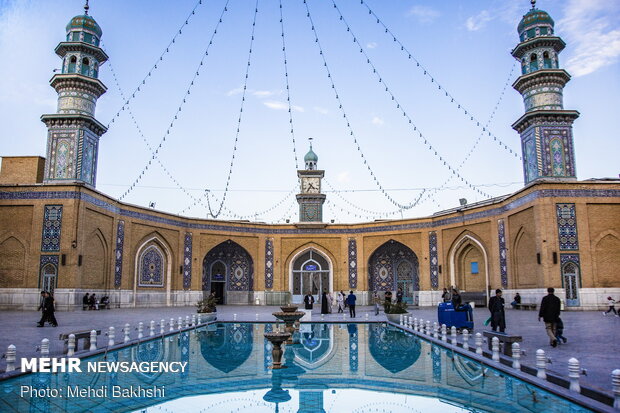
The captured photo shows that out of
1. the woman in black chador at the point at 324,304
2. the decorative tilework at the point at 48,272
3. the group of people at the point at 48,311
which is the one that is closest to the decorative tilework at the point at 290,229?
the decorative tilework at the point at 48,272

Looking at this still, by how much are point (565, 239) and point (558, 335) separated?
32.8ft

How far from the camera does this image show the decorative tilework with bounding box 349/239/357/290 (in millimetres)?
25938

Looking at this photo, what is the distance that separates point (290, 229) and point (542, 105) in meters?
13.3

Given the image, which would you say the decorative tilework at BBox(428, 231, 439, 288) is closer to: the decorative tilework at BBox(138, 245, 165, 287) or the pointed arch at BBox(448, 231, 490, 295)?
the pointed arch at BBox(448, 231, 490, 295)

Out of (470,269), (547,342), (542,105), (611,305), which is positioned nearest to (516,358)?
(547,342)

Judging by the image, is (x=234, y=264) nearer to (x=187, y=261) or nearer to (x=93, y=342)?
(x=187, y=261)

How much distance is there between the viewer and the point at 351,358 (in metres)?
7.83

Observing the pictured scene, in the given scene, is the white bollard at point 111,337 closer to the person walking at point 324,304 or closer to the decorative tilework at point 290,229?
the person walking at point 324,304

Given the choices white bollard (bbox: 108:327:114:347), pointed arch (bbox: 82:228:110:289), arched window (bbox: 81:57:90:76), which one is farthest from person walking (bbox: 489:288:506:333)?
arched window (bbox: 81:57:90:76)

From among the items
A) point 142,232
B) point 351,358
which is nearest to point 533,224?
point 351,358

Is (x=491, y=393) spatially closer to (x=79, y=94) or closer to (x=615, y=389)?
(x=615, y=389)

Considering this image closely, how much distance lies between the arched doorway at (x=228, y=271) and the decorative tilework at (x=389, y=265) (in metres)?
6.31

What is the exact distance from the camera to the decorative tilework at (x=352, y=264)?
25938mm

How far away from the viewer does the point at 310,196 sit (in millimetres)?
27109
